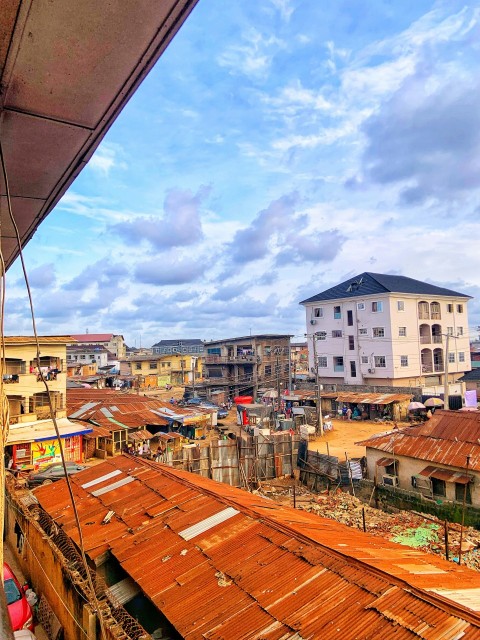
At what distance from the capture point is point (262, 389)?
2149 inches

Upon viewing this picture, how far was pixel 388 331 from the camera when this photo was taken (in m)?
45.6

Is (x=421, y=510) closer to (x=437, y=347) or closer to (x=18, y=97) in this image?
(x=18, y=97)

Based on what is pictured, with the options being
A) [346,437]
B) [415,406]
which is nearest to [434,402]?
[415,406]

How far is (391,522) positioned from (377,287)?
115 feet

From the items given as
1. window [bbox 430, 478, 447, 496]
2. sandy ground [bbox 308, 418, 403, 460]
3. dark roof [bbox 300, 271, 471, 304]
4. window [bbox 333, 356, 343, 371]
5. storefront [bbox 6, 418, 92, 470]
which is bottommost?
sandy ground [bbox 308, 418, 403, 460]

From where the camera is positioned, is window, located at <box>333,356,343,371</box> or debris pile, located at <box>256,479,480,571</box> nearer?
debris pile, located at <box>256,479,480,571</box>

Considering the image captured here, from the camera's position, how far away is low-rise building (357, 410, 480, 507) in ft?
54.3

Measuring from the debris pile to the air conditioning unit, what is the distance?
1.86 metres

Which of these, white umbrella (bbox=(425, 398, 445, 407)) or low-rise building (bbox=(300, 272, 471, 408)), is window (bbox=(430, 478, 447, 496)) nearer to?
white umbrella (bbox=(425, 398, 445, 407))

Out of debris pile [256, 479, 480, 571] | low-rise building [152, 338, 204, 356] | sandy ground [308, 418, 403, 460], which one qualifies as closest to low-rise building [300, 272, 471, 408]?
sandy ground [308, 418, 403, 460]

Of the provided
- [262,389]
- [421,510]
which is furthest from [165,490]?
[262,389]

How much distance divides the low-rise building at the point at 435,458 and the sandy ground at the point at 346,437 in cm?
546

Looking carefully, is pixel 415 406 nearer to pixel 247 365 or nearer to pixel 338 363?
pixel 338 363

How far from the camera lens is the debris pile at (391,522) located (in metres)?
13.7
